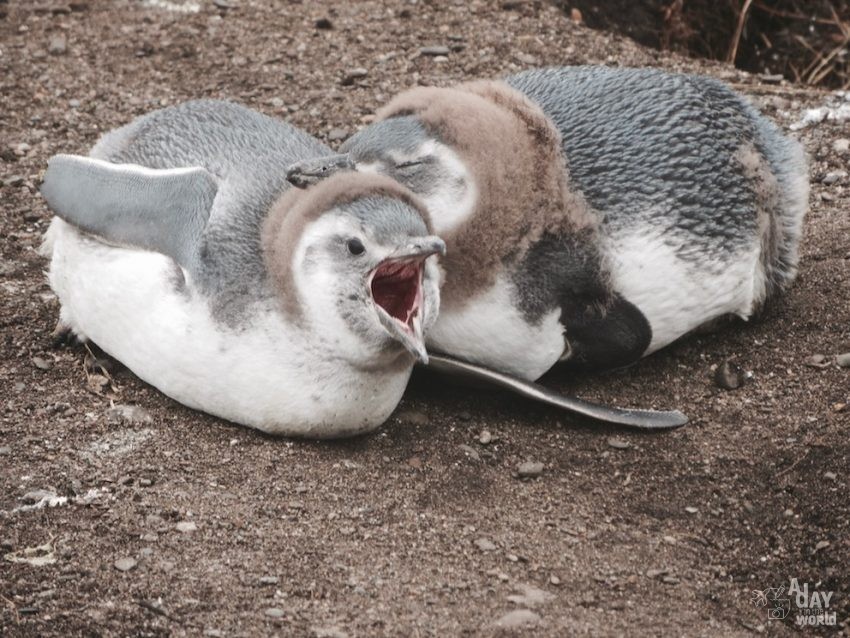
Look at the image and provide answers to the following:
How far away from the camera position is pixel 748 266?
454 centimetres

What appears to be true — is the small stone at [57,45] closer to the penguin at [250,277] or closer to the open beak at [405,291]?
the penguin at [250,277]

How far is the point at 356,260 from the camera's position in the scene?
11.8ft

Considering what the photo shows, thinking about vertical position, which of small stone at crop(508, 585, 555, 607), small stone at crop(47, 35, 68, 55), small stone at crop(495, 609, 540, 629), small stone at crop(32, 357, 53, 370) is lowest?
small stone at crop(47, 35, 68, 55)

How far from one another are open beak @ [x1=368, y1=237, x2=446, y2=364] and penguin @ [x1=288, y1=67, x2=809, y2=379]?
320mm

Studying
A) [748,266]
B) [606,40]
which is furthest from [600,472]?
[606,40]

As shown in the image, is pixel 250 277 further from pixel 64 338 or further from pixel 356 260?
pixel 64 338

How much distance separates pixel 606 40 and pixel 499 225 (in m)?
2.76

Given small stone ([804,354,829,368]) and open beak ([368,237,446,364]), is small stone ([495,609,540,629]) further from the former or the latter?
small stone ([804,354,829,368])

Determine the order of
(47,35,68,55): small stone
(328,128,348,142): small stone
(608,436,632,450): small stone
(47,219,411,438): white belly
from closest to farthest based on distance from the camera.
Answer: (47,219,411,438): white belly → (608,436,632,450): small stone → (328,128,348,142): small stone → (47,35,68,55): small stone

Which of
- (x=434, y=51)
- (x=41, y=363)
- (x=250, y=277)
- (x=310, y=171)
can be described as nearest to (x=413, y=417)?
(x=250, y=277)

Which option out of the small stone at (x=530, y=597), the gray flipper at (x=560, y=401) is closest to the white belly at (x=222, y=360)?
the gray flipper at (x=560, y=401)

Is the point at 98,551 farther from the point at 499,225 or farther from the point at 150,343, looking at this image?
the point at 499,225

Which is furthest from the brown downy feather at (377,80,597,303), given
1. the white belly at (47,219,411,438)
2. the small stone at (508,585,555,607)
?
the small stone at (508,585,555,607)

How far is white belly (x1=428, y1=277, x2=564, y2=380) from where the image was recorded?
4184 millimetres
